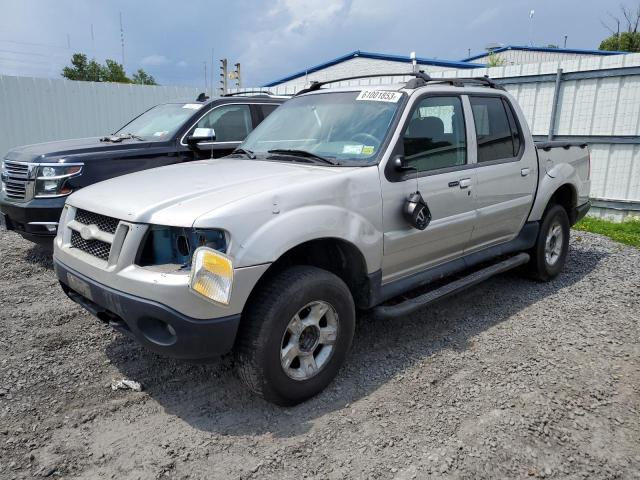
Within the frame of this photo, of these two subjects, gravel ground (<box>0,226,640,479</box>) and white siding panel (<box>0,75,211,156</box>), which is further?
white siding panel (<box>0,75,211,156</box>)

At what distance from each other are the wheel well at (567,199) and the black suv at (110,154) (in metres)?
3.74

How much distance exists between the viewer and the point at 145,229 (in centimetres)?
276

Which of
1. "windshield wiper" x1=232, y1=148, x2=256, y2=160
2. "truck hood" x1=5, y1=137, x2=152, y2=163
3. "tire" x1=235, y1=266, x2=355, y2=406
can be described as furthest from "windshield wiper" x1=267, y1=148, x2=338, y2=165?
"truck hood" x1=5, y1=137, x2=152, y2=163

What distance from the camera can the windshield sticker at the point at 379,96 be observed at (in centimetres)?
378

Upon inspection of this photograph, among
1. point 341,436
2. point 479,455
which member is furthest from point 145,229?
point 479,455

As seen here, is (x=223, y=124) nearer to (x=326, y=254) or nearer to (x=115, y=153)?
(x=115, y=153)

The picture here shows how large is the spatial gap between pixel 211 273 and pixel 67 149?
3893 millimetres

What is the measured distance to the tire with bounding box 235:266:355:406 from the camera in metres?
2.84

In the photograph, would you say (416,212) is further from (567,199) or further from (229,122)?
(229,122)

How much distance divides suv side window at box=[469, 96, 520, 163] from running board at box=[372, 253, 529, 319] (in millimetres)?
973

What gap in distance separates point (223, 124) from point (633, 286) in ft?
17.0

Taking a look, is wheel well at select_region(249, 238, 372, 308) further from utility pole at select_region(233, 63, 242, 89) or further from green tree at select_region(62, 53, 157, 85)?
green tree at select_region(62, 53, 157, 85)

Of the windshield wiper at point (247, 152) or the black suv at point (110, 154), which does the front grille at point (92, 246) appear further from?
the black suv at point (110, 154)

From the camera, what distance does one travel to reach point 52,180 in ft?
17.7
